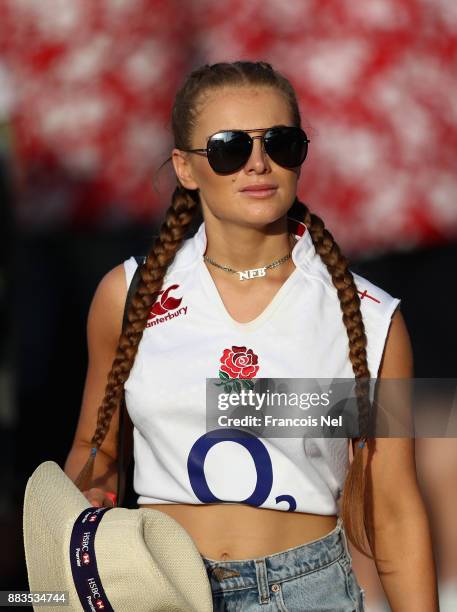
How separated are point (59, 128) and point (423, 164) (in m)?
1.36

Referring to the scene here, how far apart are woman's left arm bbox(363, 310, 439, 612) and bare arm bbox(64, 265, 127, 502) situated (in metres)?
0.64

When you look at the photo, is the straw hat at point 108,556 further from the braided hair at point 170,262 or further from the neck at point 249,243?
the neck at point 249,243

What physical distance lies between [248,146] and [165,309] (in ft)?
1.43

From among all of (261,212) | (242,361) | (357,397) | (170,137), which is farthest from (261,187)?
(170,137)

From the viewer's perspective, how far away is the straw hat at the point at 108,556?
7.43 feet

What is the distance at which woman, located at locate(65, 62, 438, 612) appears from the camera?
255 cm

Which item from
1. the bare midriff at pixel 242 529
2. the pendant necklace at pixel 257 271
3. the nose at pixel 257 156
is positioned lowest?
the bare midriff at pixel 242 529

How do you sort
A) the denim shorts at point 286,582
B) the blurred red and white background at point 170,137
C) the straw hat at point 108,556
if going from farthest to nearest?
the blurred red and white background at point 170,137, the denim shorts at point 286,582, the straw hat at point 108,556

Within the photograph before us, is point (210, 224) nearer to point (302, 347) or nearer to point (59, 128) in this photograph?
point (302, 347)

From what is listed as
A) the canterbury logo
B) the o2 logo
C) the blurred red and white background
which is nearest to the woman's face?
the canterbury logo

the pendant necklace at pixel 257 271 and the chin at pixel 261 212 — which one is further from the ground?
the chin at pixel 261 212

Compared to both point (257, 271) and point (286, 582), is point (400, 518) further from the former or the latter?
point (257, 271)

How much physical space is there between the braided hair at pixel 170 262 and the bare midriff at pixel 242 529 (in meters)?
0.12

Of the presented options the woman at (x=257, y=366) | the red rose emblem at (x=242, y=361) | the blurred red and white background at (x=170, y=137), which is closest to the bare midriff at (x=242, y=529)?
the woman at (x=257, y=366)
